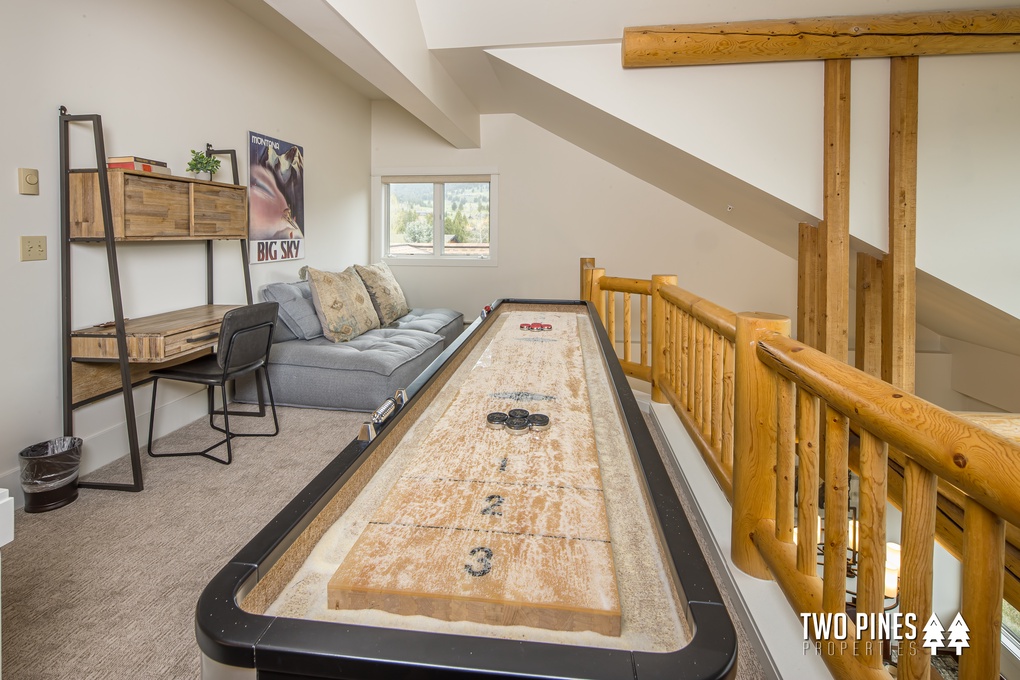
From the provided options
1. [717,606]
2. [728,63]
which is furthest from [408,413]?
[728,63]

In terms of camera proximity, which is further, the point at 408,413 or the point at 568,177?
the point at 568,177

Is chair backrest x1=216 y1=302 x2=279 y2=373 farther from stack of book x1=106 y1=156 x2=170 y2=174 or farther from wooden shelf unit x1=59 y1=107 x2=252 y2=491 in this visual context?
stack of book x1=106 y1=156 x2=170 y2=174

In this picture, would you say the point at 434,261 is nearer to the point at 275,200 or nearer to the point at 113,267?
the point at 275,200

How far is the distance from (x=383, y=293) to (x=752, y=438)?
4.08 m

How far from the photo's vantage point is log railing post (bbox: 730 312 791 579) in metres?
1.73

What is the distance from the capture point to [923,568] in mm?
1022

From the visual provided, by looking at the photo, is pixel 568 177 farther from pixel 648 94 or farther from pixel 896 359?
pixel 896 359

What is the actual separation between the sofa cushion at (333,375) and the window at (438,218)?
249 centimetres

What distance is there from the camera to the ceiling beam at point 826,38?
3082mm

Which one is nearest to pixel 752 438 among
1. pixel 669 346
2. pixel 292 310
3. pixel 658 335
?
pixel 669 346

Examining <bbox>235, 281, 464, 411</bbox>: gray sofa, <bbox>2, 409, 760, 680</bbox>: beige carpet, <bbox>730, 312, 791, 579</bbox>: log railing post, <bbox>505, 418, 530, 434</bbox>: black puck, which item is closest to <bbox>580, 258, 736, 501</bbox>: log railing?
<bbox>730, 312, 791, 579</bbox>: log railing post

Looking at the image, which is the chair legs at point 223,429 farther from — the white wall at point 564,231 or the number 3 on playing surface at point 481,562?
the white wall at point 564,231

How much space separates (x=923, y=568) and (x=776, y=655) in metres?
0.73

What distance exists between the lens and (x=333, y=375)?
3.99 meters
